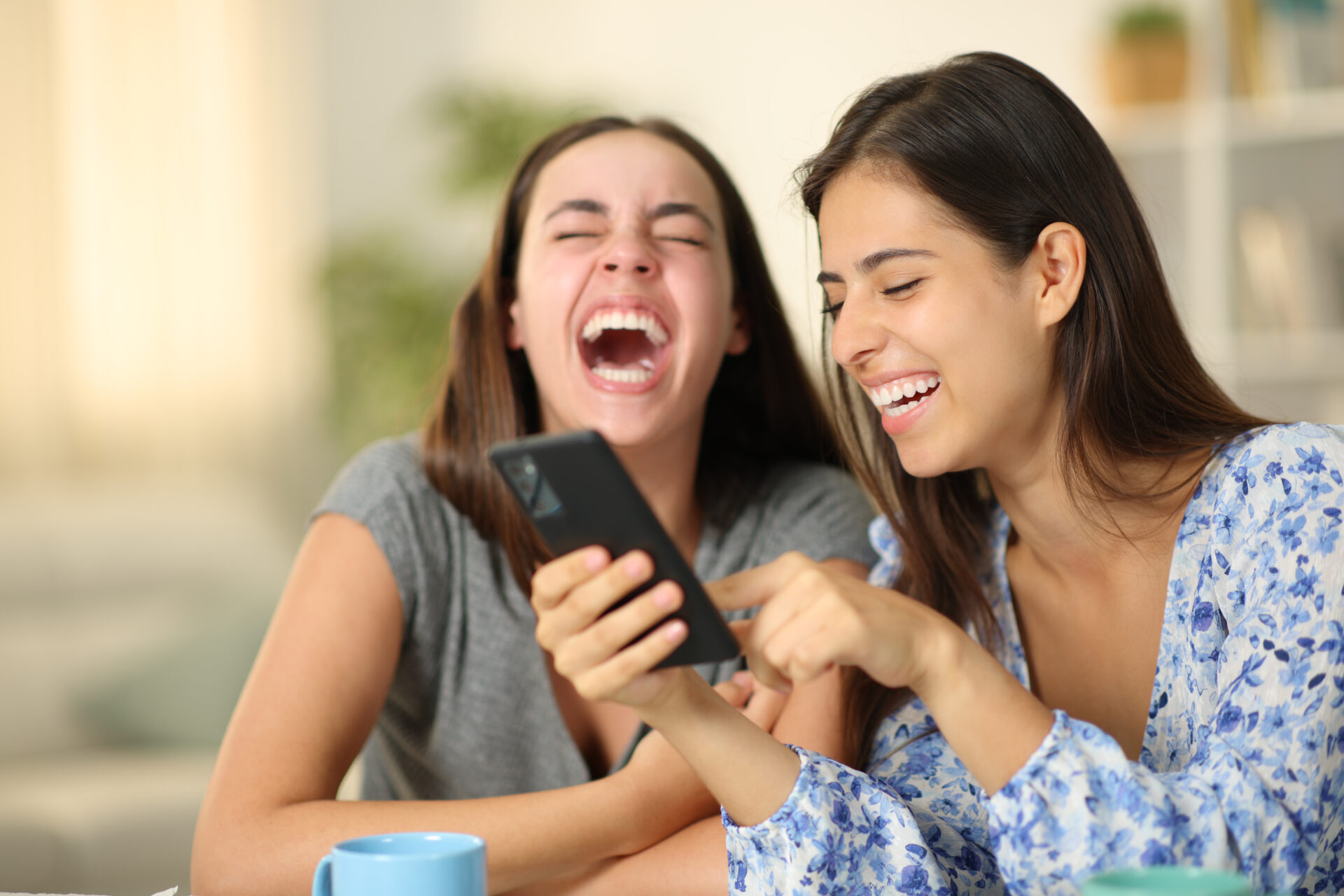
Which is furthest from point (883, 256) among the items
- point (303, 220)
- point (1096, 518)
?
point (303, 220)

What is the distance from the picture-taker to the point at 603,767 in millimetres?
1512

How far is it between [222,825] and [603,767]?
490mm

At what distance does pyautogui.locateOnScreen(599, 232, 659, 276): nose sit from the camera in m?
1.45

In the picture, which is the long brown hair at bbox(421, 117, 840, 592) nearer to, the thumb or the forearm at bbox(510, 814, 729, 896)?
the thumb

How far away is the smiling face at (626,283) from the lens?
1455mm

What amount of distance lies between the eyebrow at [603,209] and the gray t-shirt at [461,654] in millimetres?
360

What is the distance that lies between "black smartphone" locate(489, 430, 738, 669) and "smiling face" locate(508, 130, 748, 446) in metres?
0.66

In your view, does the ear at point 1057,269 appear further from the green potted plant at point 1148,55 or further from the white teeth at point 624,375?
the green potted plant at point 1148,55

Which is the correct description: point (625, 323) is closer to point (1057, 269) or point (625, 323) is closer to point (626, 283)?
point (626, 283)

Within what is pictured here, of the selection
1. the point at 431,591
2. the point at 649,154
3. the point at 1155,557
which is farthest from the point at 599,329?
the point at 1155,557

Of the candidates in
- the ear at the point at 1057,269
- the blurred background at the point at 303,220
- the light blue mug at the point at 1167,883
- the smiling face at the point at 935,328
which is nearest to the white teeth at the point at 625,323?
the smiling face at the point at 935,328

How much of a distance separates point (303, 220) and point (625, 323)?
3.09 metres

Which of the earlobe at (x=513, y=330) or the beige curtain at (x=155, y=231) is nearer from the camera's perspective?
the earlobe at (x=513, y=330)

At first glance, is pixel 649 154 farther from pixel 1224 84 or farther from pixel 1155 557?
pixel 1224 84
